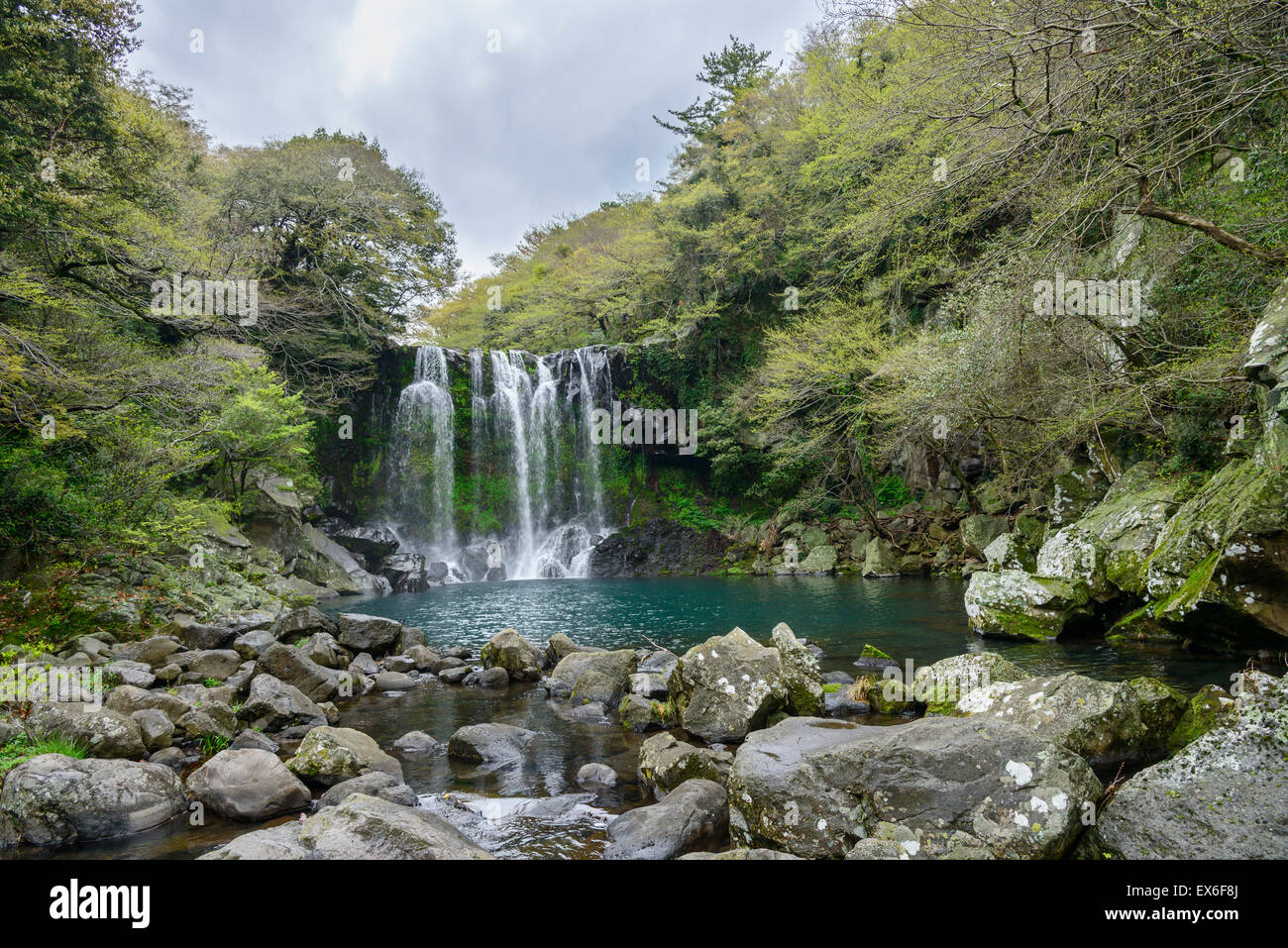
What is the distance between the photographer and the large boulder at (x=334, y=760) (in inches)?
222

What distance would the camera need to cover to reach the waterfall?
90.1ft

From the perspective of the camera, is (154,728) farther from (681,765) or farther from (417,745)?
(681,765)

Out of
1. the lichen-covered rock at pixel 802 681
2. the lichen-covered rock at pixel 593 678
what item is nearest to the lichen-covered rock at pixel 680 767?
the lichen-covered rock at pixel 802 681

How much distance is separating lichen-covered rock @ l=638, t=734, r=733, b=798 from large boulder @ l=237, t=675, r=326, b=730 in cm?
431

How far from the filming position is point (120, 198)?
494 inches

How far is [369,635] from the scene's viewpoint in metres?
11.4

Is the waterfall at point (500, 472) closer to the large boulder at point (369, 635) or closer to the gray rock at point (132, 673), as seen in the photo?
the large boulder at point (369, 635)

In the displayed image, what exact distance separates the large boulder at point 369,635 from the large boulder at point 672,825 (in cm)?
810

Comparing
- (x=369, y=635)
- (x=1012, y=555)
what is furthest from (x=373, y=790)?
(x=1012, y=555)

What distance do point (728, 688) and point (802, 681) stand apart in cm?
106

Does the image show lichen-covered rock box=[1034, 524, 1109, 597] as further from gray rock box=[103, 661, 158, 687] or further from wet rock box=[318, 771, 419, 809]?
gray rock box=[103, 661, 158, 687]

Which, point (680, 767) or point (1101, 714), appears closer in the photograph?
point (1101, 714)
